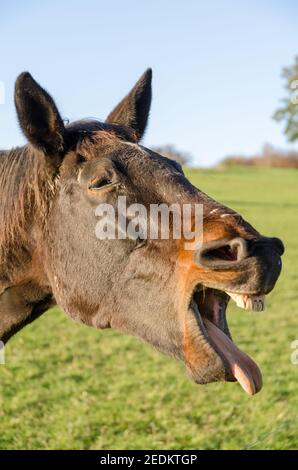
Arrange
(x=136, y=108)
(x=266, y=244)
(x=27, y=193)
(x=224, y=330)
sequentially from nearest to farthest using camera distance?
(x=266, y=244), (x=224, y=330), (x=27, y=193), (x=136, y=108)

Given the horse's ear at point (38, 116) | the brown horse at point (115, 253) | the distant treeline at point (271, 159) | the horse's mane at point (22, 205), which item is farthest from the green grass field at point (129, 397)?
the distant treeline at point (271, 159)

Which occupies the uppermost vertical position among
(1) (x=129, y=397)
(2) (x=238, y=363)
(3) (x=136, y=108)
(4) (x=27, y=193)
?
(3) (x=136, y=108)

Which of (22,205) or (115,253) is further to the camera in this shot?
(22,205)

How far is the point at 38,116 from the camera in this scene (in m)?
3.39

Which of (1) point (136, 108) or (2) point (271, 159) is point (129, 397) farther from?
(2) point (271, 159)

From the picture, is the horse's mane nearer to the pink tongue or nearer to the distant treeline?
the pink tongue

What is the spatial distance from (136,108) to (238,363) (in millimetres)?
1876

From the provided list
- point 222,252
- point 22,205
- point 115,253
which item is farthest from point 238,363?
point 22,205

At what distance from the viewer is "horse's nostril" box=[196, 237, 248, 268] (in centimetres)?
259

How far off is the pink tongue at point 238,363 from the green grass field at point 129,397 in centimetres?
254

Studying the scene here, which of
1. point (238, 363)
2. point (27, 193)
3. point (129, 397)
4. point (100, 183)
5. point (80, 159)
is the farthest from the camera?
point (129, 397)

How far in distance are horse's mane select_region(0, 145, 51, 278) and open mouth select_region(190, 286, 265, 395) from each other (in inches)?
41.2

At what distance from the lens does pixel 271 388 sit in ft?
24.6

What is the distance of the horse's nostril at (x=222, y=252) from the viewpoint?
8.50 feet
